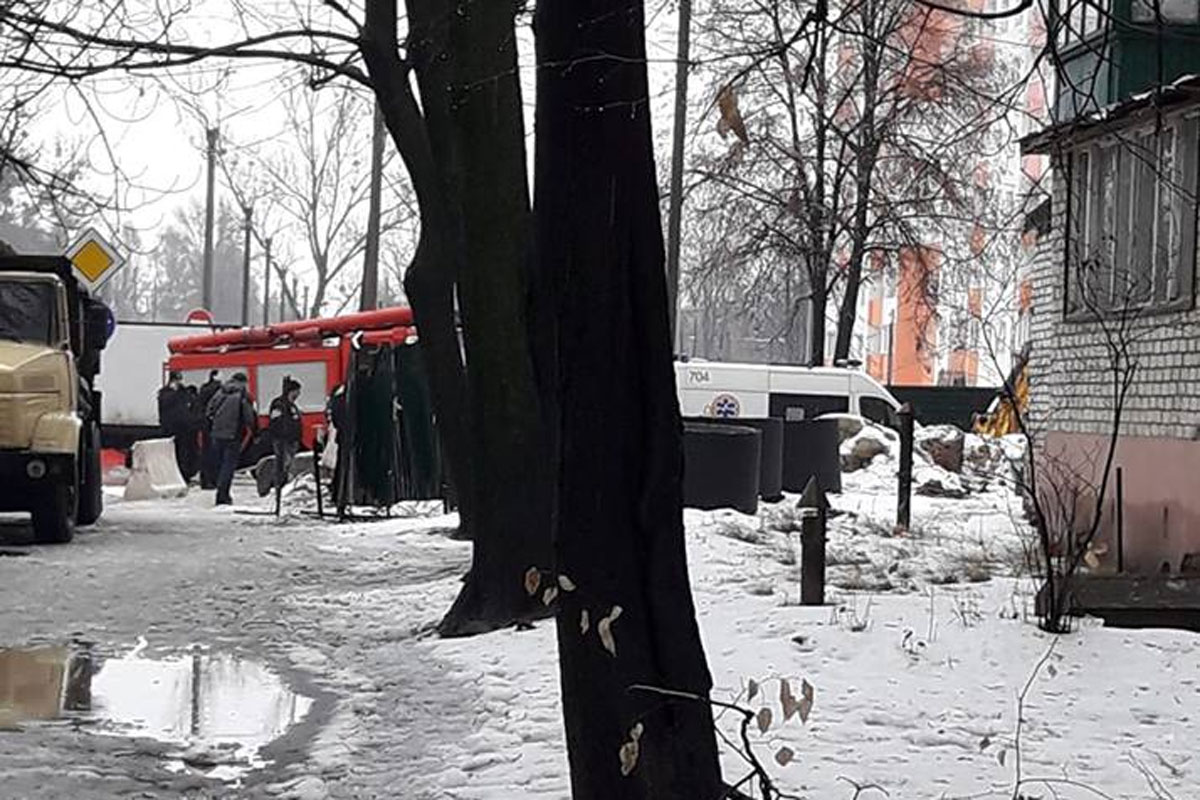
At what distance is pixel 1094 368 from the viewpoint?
54.8 feet

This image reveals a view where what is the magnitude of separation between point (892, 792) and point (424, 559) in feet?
30.7

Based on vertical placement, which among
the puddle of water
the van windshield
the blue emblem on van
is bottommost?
the puddle of water

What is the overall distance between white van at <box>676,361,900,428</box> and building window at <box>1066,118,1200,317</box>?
1689 centimetres

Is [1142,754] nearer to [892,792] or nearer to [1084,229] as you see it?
[892,792]

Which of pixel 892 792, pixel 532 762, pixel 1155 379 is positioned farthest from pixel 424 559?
pixel 892 792

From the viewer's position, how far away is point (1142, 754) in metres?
7.19

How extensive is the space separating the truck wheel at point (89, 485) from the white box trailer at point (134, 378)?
67.1ft

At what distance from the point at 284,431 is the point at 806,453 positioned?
722cm

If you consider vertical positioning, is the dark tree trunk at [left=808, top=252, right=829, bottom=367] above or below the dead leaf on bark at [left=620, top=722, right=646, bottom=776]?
above

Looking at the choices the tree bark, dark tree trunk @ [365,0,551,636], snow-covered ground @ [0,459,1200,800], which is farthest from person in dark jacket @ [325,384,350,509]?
the tree bark

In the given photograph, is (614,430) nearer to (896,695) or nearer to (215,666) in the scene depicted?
(896,695)

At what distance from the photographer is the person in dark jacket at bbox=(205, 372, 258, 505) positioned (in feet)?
77.5

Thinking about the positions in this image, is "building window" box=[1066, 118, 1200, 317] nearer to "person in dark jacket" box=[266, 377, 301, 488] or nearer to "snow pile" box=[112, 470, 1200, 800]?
"snow pile" box=[112, 470, 1200, 800]

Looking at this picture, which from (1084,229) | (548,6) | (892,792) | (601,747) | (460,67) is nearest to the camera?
(601,747)
